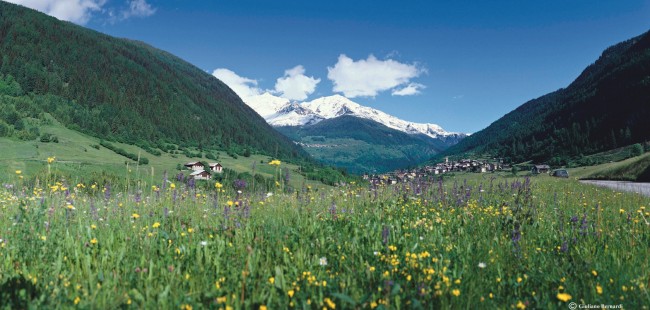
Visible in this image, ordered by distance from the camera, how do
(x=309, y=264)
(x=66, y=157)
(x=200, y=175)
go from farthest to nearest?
(x=66, y=157)
(x=200, y=175)
(x=309, y=264)

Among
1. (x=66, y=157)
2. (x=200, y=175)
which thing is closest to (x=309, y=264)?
(x=200, y=175)

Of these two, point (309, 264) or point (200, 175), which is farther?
point (200, 175)

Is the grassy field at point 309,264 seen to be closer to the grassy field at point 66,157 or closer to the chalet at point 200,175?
the chalet at point 200,175

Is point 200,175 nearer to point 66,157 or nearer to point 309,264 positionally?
point 66,157

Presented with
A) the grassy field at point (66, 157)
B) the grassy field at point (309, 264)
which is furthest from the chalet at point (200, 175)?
the grassy field at point (66, 157)

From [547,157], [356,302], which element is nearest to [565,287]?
[356,302]

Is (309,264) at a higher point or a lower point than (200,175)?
higher

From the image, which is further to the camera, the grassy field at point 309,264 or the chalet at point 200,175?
the chalet at point 200,175

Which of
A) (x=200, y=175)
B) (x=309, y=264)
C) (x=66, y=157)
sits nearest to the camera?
(x=309, y=264)

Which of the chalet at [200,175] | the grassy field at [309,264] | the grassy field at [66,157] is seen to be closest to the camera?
the grassy field at [309,264]

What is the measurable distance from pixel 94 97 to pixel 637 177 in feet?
687

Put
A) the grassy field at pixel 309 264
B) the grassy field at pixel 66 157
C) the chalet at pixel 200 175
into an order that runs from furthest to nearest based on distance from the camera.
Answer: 1. the grassy field at pixel 66 157
2. the chalet at pixel 200 175
3. the grassy field at pixel 309 264

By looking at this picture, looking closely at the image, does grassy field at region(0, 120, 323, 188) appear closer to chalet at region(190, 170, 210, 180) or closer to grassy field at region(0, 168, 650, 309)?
chalet at region(190, 170, 210, 180)

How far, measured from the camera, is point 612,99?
634 ft
